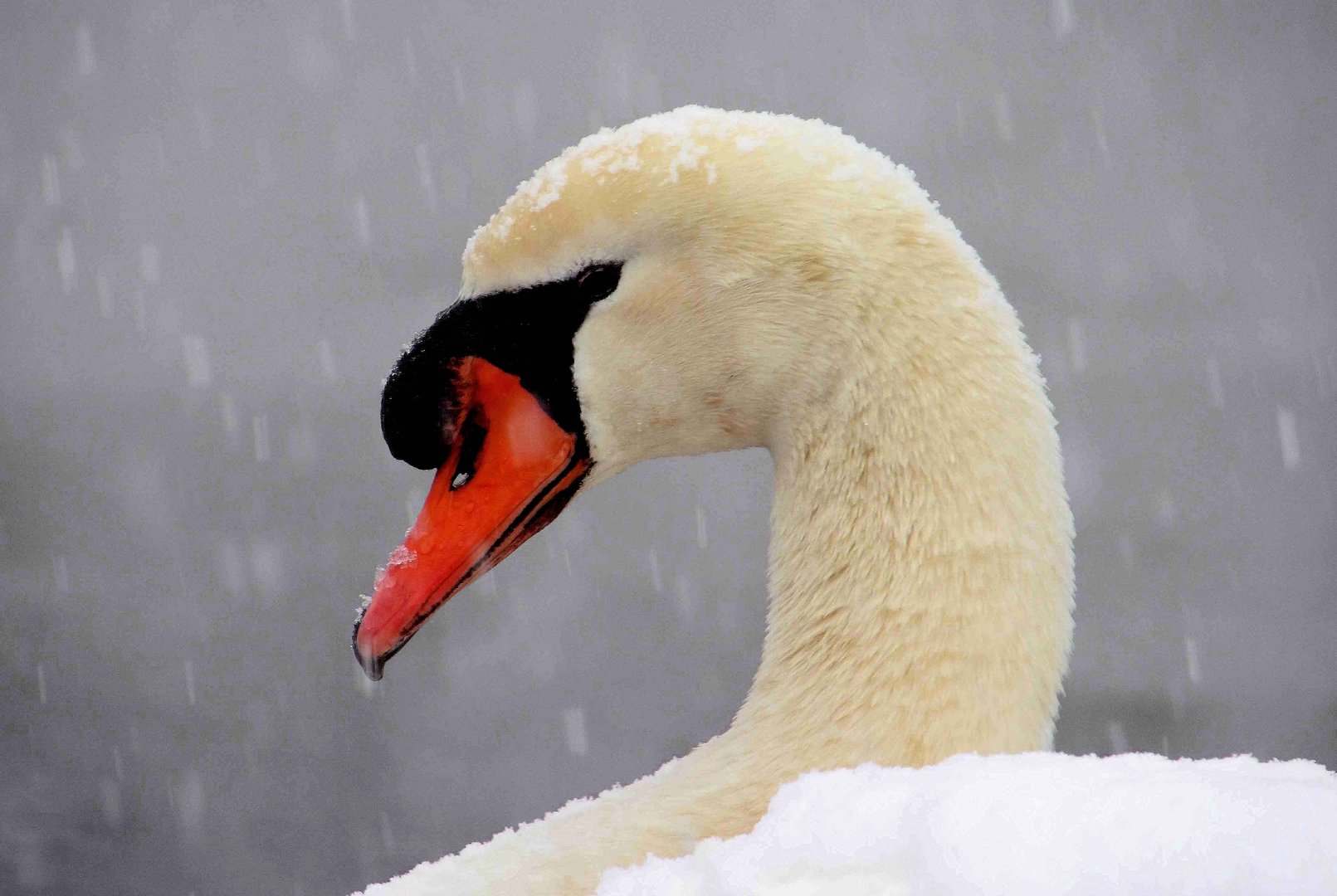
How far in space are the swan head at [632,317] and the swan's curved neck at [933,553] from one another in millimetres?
75

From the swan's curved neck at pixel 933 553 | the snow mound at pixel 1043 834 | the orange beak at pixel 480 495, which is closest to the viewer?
the snow mound at pixel 1043 834

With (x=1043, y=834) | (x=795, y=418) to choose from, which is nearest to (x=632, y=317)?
(x=795, y=418)

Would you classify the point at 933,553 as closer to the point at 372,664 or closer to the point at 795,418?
the point at 795,418

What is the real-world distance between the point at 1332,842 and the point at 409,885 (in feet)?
3.25

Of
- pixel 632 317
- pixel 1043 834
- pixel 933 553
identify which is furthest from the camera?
pixel 632 317

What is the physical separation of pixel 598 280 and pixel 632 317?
0.19 ft

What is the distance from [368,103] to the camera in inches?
420

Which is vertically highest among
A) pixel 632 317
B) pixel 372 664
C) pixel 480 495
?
pixel 632 317

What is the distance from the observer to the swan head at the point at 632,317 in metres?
1.35

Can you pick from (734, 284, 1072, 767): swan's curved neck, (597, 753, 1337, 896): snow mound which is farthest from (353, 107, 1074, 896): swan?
(597, 753, 1337, 896): snow mound

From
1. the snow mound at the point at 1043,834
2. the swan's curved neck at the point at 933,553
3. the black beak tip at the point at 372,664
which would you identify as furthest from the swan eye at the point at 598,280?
the snow mound at the point at 1043,834

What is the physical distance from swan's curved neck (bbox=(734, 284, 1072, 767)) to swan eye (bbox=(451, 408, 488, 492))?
0.40 m

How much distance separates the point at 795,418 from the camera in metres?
1.43

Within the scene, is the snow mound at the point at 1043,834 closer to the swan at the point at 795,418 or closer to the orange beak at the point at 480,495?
the swan at the point at 795,418
